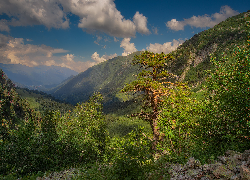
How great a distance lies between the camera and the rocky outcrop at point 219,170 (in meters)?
6.46

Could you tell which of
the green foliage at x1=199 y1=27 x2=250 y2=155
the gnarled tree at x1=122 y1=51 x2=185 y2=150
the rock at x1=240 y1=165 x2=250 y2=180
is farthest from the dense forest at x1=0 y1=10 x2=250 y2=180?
the rock at x1=240 y1=165 x2=250 y2=180

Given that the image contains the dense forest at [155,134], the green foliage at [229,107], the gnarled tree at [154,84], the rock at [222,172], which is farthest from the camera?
the gnarled tree at [154,84]

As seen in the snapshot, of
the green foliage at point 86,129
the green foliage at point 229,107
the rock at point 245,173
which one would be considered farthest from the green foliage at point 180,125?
the green foliage at point 86,129

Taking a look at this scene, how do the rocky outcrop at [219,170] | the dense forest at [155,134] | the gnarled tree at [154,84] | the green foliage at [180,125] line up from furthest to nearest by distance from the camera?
the gnarled tree at [154,84]
the green foliage at [180,125]
the dense forest at [155,134]
the rocky outcrop at [219,170]

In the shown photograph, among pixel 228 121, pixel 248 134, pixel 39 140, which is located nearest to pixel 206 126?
pixel 228 121

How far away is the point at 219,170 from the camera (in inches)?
278

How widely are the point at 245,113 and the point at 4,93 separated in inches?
7332

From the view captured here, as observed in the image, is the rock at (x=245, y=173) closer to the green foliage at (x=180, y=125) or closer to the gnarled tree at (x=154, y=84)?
the green foliage at (x=180, y=125)

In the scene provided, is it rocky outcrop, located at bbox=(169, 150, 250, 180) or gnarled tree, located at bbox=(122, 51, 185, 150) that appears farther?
gnarled tree, located at bbox=(122, 51, 185, 150)

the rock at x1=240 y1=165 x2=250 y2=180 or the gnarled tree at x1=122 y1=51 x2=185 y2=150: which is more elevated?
the gnarled tree at x1=122 y1=51 x2=185 y2=150

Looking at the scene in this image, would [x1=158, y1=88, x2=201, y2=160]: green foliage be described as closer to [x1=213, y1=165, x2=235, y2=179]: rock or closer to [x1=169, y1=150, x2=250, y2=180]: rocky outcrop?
[x1=169, y1=150, x2=250, y2=180]: rocky outcrop

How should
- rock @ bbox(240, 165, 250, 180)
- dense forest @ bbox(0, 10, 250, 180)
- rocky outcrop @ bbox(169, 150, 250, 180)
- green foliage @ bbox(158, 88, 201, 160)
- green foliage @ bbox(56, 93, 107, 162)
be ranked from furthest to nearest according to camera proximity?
green foliage @ bbox(56, 93, 107, 162), green foliage @ bbox(158, 88, 201, 160), dense forest @ bbox(0, 10, 250, 180), rocky outcrop @ bbox(169, 150, 250, 180), rock @ bbox(240, 165, 250, 180)

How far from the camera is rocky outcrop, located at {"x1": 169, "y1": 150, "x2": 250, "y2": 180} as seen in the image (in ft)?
21.2

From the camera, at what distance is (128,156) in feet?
26.8
